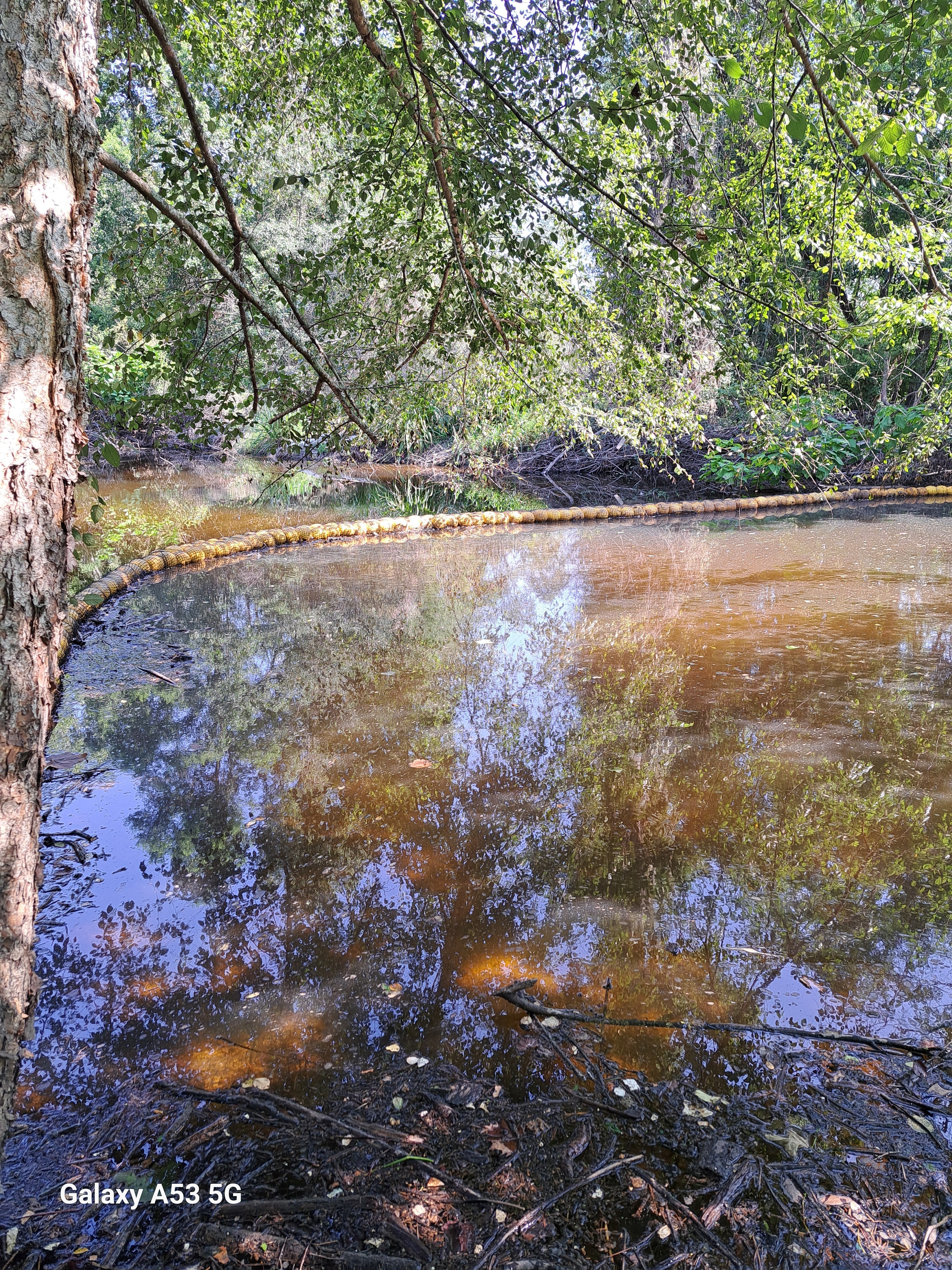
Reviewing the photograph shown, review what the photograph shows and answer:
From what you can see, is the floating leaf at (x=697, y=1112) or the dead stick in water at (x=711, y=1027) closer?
→ the floating leaf at (x=697, y=1112)

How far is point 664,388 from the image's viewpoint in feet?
15.0

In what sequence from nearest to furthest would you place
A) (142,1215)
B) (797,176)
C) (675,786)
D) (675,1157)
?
(142,1215), (675,1157), (675,786), (797,176)

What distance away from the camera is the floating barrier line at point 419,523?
23.4ft

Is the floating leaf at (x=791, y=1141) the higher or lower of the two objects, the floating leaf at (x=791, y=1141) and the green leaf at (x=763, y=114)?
the lower

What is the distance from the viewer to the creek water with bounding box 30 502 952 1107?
2.06m

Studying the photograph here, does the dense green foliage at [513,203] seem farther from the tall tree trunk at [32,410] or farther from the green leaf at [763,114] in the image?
the tall tree trunk at [32,410]

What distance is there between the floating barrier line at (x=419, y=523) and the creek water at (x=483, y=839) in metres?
0.92

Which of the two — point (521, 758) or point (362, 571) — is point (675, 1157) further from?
point (362, 571)

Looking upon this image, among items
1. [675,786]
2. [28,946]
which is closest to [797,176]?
[675,786]

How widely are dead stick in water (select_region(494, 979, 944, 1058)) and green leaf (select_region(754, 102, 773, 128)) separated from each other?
2333 millimetres

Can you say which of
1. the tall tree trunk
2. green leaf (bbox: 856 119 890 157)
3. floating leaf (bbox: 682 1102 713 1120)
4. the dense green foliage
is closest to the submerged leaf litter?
floating leaf (bbox: 682 1102 713 1120)

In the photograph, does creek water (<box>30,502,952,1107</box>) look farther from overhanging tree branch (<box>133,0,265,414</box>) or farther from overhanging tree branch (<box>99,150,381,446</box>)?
overhanging tree branch (<box>133,0,265,414</box>)

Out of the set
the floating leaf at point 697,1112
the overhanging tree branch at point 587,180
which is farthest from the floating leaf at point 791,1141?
the overhanging tree branch at point 587,180

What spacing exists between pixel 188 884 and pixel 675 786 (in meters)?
1.94
